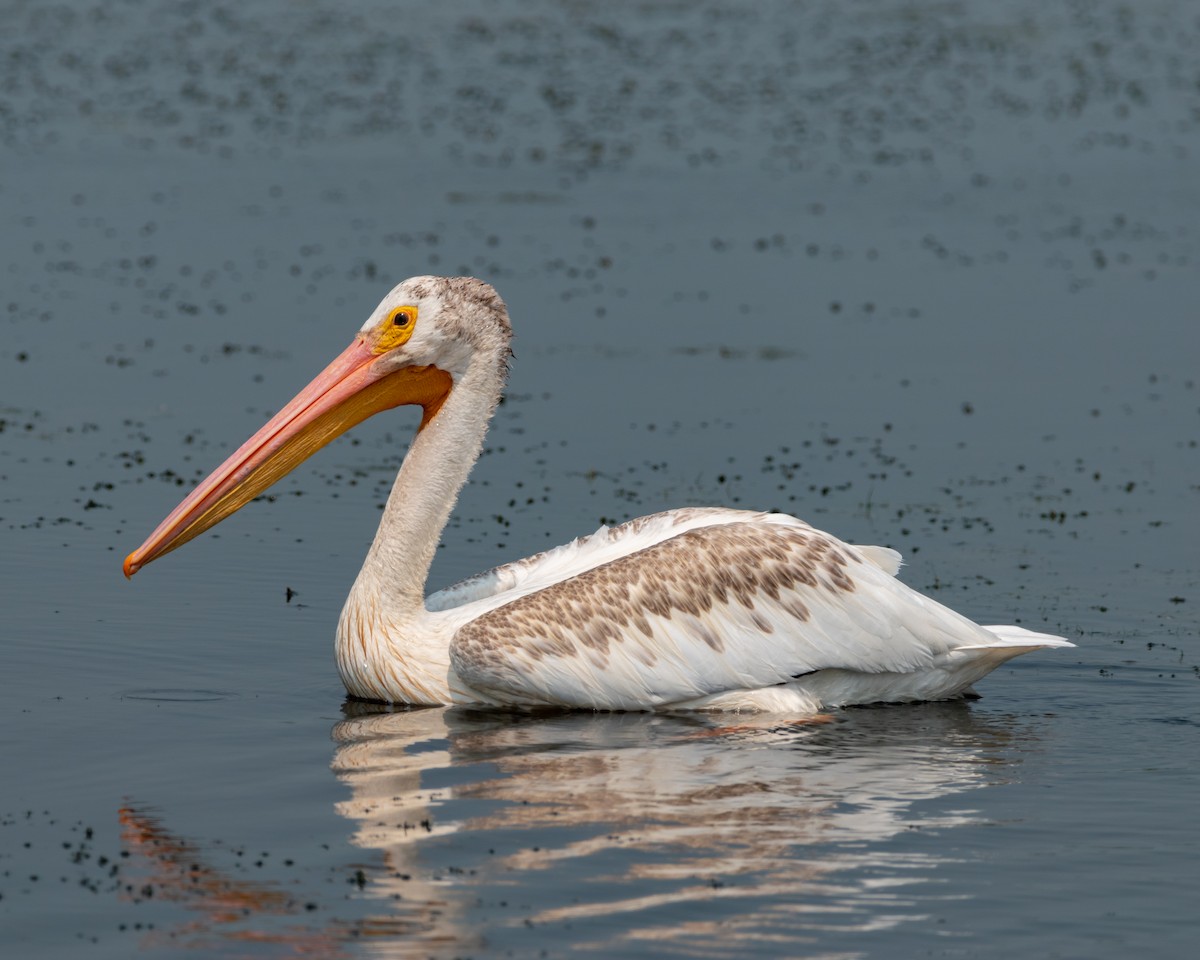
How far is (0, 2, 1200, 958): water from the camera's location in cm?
665

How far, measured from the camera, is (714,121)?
2467 cm

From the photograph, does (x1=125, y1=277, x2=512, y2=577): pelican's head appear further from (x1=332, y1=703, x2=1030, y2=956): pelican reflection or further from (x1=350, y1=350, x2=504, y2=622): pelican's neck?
(x1=332, y1=703, x2=1030, y2=956): pelican reflection

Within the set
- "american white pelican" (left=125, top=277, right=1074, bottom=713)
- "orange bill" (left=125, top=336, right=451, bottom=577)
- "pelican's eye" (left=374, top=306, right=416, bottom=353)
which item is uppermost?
"pelican's eye" (left=374, top=306, right=416, bottom=353)

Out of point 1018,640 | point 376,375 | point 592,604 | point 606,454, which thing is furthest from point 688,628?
point 606,454

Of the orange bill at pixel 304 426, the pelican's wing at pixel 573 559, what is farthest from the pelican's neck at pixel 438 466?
the pelican's wing at pixel 573 559

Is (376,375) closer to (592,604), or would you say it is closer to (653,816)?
(592,604)

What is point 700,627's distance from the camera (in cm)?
865

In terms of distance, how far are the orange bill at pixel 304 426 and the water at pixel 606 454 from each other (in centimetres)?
69

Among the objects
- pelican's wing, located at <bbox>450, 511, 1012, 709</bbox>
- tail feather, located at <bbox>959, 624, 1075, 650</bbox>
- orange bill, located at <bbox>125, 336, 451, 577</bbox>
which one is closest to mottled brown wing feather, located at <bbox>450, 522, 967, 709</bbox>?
pelican's wing, located at <bbox>450, 511, 1012, 709</bbox>

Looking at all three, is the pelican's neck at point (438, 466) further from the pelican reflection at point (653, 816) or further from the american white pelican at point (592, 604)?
the pelican reflection at point (653, 816)

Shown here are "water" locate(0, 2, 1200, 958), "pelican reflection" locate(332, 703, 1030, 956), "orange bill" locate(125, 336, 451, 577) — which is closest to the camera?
"pelican reflection" locate(332, 703, 1030, 956)

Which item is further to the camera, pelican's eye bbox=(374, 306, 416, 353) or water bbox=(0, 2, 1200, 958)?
pelican's eye bbox=(374, 306, 416, 353)

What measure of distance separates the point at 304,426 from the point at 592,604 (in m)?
1.60

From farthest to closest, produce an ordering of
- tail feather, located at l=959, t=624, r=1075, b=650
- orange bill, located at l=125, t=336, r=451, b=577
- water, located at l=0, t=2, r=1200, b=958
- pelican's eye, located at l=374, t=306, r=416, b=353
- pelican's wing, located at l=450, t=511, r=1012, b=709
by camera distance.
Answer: pelican's eye, located at l=374, t=306, r=416, b=353
orange bill, located at l=125, t=336, r=451, b=577
tail feather, located at l=959, t=624, r=1075, b=650
pelican's wing, located at l=450, t=511, r=1012, b=709
water, located at l=0, t=2, r=1200, b=958
